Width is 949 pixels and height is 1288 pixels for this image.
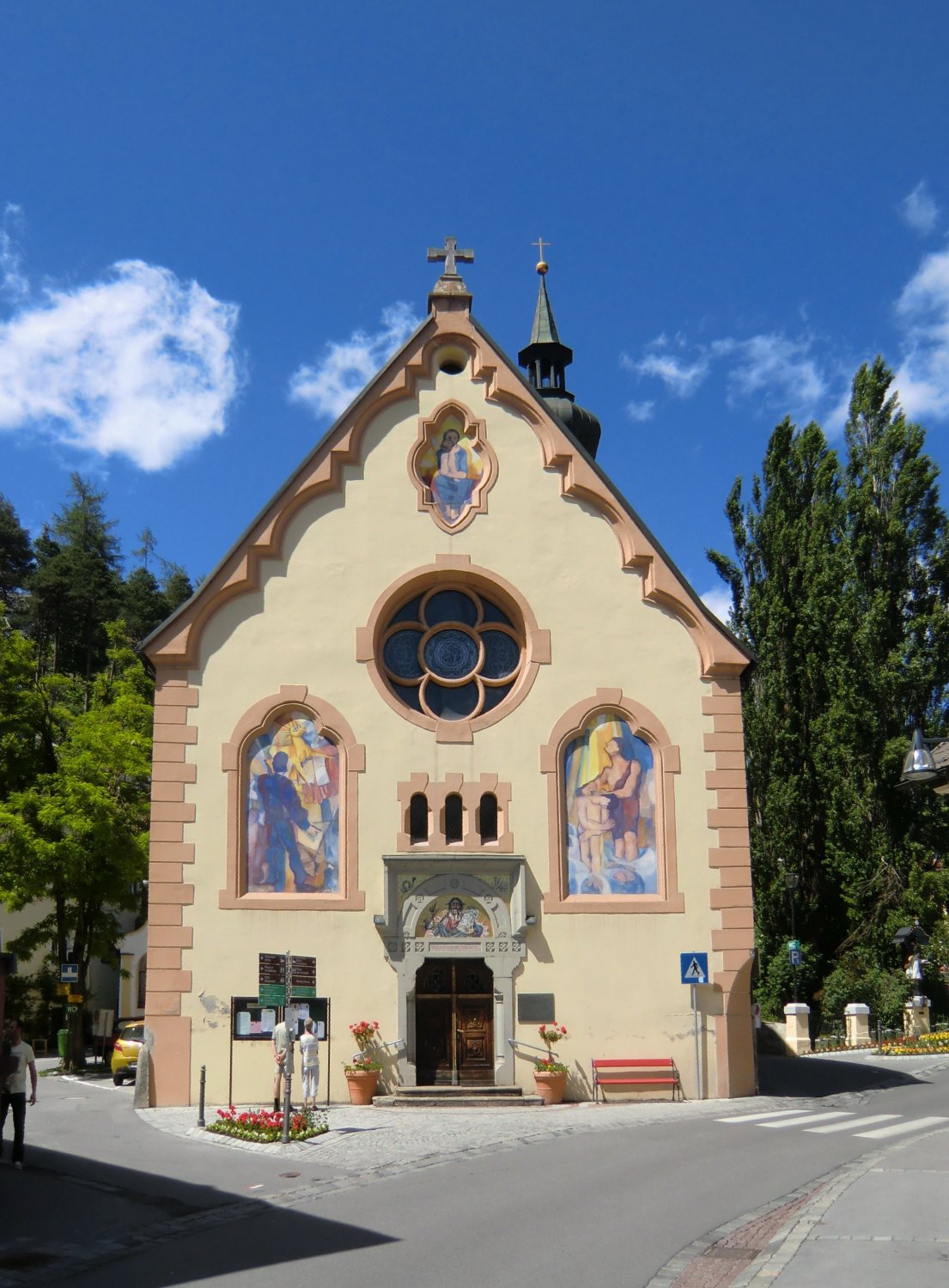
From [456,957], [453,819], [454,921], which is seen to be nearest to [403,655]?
[453,819]

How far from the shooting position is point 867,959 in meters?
34.4

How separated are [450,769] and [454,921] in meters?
2.50

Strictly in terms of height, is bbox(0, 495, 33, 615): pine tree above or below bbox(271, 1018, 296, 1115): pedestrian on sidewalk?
above

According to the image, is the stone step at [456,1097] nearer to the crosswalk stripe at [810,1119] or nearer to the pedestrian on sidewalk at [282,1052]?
the pedestrian on sidewalk at [282,1052]

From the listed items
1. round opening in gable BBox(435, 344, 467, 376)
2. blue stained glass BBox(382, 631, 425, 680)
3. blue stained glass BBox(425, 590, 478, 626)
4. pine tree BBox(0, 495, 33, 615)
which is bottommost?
blue stained glass BBox(382, 631, 425, 680)

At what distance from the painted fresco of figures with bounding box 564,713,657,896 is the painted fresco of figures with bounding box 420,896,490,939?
1.63m

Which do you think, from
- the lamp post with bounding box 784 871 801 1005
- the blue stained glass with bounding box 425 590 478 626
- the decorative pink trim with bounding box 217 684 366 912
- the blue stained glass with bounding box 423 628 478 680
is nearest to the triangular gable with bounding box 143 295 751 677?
the decorative pink trim with bounding box 217 684 366 912

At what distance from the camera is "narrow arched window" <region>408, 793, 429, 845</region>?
22.1 metres

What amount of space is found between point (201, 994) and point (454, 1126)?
509 centimetres

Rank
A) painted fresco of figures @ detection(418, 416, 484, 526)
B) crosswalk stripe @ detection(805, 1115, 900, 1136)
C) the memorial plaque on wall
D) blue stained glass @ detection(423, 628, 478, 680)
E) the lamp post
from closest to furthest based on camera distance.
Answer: crosswalk stripe @ detection(805, 1115, 900, 1136) < the memorial plaque on wall < blue stained glass @ detection(423, 628, 478, 680) < painted fresco of figures @ detection(418, 416, 484, 526) < the lamp post

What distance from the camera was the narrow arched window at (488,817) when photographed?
73.0ft

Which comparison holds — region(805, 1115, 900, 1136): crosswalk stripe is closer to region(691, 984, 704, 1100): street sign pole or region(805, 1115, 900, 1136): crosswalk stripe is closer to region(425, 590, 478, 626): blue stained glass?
region(691, 984, 704, 1100): street sign pole

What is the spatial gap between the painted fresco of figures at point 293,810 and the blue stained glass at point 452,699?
6.48 ft

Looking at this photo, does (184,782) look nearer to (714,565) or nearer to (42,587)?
(714,565)
